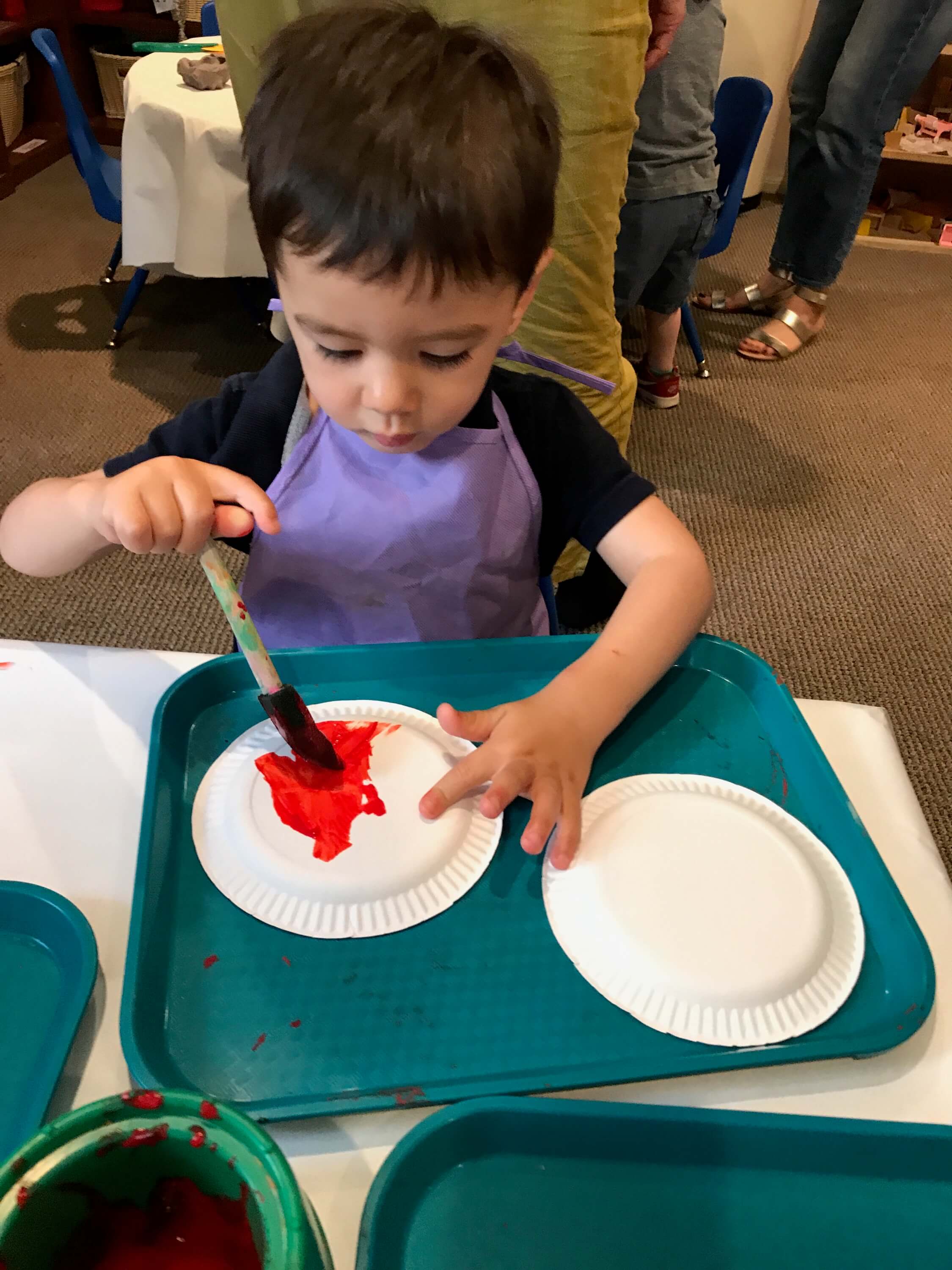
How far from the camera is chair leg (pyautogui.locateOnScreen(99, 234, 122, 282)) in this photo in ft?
7.03

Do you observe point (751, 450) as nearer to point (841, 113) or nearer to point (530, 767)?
point (841, 113)

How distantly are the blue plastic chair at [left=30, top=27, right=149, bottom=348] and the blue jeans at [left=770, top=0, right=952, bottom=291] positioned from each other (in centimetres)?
149

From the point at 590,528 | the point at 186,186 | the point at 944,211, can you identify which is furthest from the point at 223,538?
the point at 944,211

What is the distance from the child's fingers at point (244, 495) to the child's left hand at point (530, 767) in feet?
0.44

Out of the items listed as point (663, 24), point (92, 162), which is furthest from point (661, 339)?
point (92, 162)

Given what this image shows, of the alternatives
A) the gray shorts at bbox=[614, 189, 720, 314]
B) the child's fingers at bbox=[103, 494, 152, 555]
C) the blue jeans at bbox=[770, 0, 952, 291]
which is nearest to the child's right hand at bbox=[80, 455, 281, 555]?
the child's fingers at bbox=[103, 494, 152, 555]

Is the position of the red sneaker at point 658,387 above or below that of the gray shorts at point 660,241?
below

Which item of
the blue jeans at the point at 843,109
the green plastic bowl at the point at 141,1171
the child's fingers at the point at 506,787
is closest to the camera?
the green plastic bowl at the point at 141,1171

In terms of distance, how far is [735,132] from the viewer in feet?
6.31

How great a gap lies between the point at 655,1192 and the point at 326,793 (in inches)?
8.8

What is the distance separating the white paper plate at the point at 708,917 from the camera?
0.38 m

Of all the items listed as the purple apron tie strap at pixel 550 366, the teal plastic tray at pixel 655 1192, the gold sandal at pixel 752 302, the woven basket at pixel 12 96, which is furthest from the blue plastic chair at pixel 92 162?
the teal plastic tray at pixel 655 1192

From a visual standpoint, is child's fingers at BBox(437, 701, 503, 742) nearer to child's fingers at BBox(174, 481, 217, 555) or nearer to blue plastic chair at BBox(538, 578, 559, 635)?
child's fingers at BBox(174, 481, 217, 555)

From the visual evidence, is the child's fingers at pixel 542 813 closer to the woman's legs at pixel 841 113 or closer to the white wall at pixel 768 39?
the woman's legs at pixel 841 113
